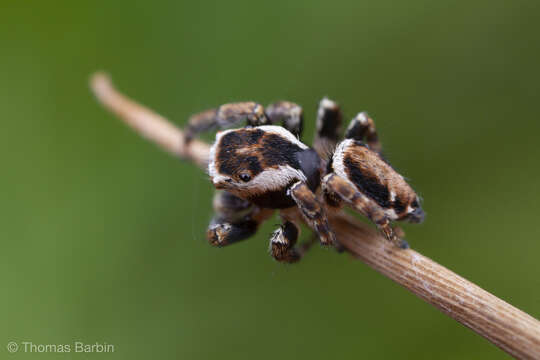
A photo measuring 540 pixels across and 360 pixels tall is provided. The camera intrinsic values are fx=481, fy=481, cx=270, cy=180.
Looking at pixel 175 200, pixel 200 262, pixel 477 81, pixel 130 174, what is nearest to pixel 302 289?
pixel 200 262

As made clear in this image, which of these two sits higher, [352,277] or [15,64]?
[15,64]

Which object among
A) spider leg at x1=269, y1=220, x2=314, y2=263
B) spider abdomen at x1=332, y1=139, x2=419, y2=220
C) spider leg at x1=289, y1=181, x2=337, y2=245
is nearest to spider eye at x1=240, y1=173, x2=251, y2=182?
spider leg at x1=289, y1=181, x2=337, y2=245

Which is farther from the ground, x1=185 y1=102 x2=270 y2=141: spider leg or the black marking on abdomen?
x1=185 y1=102 x2=270 y2=141: spider leg

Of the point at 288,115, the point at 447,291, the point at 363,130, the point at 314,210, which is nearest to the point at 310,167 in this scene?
the point at 314,210

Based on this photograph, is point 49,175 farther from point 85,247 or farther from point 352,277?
point 352,277

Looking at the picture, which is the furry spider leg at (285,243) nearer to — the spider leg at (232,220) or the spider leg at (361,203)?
the spider leg at (232,220)

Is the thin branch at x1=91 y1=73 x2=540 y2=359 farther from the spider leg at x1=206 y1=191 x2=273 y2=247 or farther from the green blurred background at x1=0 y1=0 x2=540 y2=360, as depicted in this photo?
the green blurred background at x1=0 y1=0 x2=540 y2=360
